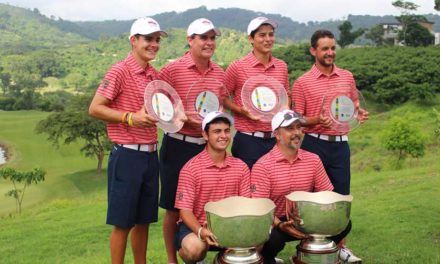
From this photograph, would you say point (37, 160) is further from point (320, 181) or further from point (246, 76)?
point (320, 181)

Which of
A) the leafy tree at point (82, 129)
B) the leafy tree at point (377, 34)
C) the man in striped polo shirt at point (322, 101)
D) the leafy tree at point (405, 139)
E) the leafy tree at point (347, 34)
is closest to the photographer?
the man in striped polo shirt at point (322, 101)

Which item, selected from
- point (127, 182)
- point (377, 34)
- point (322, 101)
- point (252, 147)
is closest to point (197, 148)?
point (252, 147)

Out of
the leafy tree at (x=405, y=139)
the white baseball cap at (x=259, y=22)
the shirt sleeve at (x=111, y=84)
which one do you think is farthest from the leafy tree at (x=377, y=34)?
the shirt sleeve at (x=111, y=84)

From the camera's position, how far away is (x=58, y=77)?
126 m

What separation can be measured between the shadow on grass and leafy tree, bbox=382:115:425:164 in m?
16.2

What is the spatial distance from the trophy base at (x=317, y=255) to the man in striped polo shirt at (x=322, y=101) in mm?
1320

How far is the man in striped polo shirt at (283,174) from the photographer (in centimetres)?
424

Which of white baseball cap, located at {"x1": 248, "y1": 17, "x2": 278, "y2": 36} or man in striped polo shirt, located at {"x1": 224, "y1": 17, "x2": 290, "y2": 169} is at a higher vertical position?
white baseball cap, located at {"x1": 248, "y1": 17, "x2": 278, "y2": 36}

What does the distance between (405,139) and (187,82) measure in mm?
19063

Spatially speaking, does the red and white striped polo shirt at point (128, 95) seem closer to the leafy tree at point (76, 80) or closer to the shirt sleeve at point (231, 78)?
the shirt sleeve at point (231, 78)

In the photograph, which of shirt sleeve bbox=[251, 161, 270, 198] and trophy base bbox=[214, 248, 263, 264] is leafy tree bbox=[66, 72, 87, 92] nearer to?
shirt sleeve bbox=[251, 161, 270, 198]

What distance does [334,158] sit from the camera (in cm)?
503

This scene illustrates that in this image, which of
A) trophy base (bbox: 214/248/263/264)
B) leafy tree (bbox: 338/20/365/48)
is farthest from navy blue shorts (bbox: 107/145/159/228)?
leafy tree (bbox: 338/20/365/48)

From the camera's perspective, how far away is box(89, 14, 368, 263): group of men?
13.8 ft
